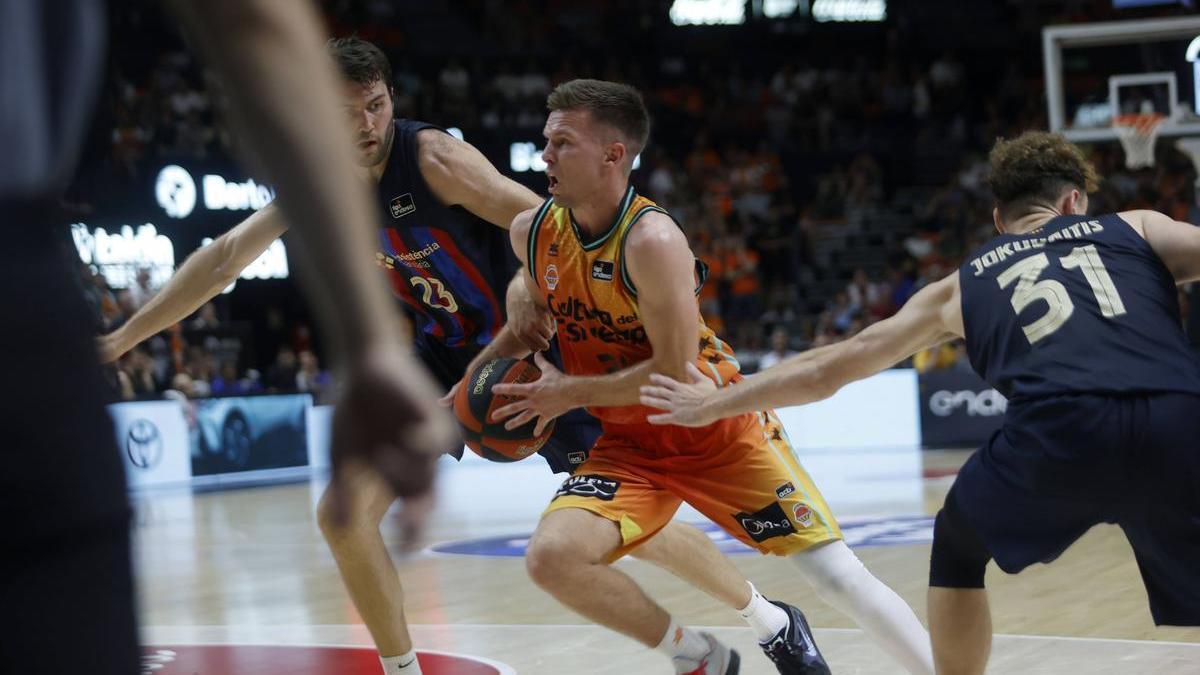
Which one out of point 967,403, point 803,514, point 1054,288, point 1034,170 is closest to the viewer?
point 1054,288

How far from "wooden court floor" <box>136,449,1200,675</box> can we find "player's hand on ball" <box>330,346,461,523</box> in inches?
80.3

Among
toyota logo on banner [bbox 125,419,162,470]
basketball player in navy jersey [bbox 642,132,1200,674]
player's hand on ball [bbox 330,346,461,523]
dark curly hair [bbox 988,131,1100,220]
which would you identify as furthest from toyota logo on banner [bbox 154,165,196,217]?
player's hand on ball [bbox 330,346,461,523]

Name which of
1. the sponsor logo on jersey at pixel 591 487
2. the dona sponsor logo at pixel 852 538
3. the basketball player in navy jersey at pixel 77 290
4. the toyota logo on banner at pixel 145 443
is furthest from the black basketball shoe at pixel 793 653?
the toyota logo on banner at pixel 145 443

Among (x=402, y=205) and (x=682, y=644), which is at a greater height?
(x=402, y=205)

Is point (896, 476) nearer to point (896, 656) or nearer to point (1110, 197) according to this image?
point (1110, 197)

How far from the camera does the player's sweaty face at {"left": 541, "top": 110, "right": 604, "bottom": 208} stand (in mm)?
4328

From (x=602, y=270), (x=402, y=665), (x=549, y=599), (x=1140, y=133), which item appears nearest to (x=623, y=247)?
(x=602, y=270)

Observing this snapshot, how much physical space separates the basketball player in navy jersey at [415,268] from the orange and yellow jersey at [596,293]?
0.15 meters

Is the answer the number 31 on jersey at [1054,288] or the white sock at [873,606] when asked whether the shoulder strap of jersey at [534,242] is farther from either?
the number 31 on jersey at [1054,288]

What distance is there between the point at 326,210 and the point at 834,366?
8.66 ft

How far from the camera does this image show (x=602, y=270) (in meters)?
4.31

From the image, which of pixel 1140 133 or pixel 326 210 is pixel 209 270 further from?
pixel 1140 133

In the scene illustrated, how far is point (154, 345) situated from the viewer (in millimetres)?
16391

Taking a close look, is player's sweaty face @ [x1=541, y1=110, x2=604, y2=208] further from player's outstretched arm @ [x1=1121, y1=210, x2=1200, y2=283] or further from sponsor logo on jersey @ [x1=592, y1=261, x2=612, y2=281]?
player's outstretched arm @ [x1=1121, y1=210, x2=1200, y2=283]
